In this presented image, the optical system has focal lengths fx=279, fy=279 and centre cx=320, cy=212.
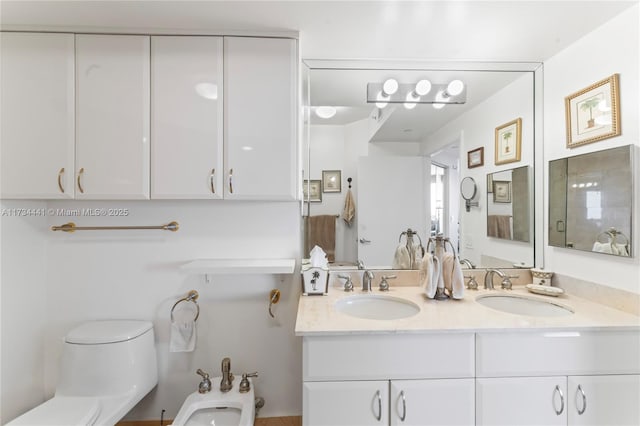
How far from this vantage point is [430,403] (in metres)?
1.13

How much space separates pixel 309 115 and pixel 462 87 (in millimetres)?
968

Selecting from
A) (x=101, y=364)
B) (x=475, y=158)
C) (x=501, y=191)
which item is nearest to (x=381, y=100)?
(x=475, y=158)

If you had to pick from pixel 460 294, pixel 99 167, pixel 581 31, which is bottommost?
pixel 460 294

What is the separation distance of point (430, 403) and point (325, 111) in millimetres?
1599

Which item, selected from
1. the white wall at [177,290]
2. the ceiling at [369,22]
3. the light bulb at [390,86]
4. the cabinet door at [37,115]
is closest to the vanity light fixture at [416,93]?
the light bulb at [390,86]

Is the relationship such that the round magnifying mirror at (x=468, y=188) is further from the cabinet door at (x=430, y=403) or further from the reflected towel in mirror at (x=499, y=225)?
the cabinet door at (x=430, y=403)

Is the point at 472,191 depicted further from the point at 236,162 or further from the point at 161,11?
the point at 161,11

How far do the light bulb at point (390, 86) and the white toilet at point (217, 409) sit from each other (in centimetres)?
191

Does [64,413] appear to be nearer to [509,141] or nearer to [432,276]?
[432,276]

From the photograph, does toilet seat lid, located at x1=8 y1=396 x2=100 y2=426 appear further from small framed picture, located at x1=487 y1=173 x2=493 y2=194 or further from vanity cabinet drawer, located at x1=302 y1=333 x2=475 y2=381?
small framed picture, located at x1=487 y1=173 x2=493 y2=194

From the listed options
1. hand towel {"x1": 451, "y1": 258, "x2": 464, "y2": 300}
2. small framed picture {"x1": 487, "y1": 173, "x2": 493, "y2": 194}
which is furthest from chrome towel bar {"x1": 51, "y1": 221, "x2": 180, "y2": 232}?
small framed picture {"x1": 487, "y1": 173, "x2": 493, "y2": 194}

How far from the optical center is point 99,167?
4.58ft

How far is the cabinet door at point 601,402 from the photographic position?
3.76ft

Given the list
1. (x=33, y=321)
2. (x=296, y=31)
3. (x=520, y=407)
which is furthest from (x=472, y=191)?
(x=33, y=321)
